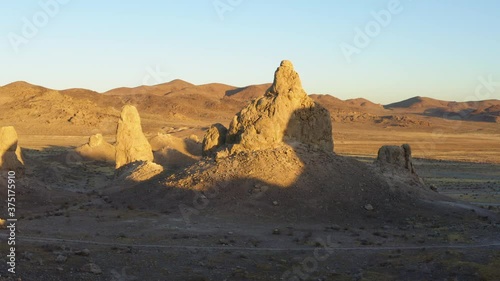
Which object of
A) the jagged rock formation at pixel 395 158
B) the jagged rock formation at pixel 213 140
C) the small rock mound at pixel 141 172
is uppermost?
the jagged rock formation at pixel 213 140

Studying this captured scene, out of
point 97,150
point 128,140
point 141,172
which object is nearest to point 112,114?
point 97,150

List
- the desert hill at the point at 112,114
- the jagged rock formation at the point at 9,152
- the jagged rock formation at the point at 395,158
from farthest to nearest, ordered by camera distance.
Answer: the desert hill at the point at 112,114 < the jagged rock formation at the point at 395,158 < the jagged rock formation at the point at 9,152

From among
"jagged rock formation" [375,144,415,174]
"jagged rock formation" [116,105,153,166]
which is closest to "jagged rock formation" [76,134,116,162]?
"jagged rock formation" [116,105,153,166]

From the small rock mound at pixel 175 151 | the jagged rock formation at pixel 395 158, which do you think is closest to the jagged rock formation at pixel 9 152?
the small rock mound at pixel 175 151

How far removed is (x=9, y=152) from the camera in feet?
90.6

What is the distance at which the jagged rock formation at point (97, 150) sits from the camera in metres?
45.9

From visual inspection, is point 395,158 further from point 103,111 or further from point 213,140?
point 103,111

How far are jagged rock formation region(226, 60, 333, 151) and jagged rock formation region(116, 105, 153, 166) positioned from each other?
31.8 ft

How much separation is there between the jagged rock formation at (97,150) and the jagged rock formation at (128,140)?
11.7m

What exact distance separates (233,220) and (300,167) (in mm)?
4622

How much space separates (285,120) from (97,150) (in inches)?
972

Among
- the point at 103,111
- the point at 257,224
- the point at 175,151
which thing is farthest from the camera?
the point at 103,111

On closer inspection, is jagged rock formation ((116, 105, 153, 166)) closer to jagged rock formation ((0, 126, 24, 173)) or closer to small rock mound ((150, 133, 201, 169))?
small rock mound ((150, 133, 201, 169))

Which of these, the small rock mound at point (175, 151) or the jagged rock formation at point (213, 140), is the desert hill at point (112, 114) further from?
the jagged rock formation at point (213, 140)
